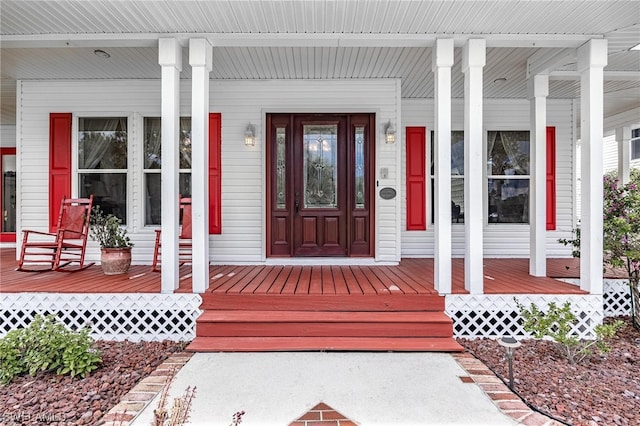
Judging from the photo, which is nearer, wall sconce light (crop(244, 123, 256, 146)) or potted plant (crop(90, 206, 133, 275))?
potted plant (crop(90, 206, 133, 275))

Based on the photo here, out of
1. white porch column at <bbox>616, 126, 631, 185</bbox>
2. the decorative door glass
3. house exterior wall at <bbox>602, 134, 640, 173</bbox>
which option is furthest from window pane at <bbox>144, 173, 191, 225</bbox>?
house exterior wall at <bbox>602, 134, 640, 173</bbox>

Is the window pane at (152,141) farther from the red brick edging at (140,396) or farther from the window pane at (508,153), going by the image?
the window pane at (508,153)

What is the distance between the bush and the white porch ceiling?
8.87 ft

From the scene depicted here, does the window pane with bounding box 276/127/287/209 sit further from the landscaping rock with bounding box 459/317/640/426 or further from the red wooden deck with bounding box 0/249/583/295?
the landscaping rock with bounding box 459/317/640/426

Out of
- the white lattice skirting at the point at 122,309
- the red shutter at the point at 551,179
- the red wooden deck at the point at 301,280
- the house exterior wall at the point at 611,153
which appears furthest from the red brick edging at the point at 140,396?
the house exterior wall at the point at 611,153

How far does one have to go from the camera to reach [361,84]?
518 cm

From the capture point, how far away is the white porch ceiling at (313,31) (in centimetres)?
317

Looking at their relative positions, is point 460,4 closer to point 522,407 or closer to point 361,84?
point 361,84

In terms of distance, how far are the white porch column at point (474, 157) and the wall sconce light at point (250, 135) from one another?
2.84 m

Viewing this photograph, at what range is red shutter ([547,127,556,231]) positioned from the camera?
5.99 meters

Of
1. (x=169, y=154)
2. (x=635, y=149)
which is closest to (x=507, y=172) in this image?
(x=635, y=149)

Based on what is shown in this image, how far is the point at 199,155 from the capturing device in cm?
363

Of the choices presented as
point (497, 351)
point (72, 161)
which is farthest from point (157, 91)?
point (497, 351)

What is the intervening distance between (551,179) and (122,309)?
6.36 metres
